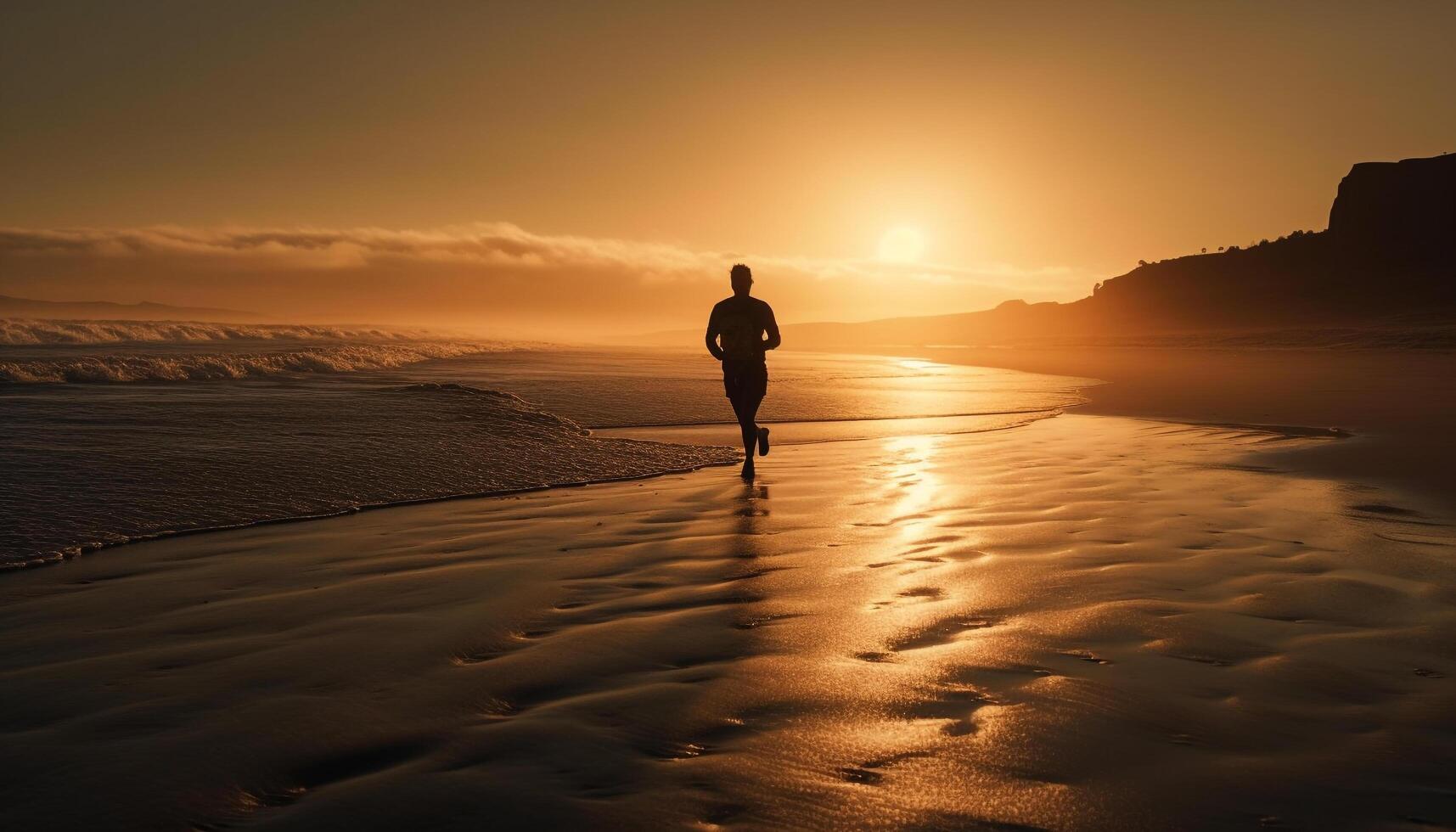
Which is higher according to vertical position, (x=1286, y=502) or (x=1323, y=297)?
(x=1323, y=297)

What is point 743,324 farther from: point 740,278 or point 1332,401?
point 1332,401

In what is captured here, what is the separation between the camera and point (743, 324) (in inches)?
Answer: 388

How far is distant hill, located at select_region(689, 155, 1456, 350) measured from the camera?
8156 centimetres

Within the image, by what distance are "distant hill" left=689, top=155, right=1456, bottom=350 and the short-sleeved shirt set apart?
68091 millimetres

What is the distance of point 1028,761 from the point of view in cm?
254

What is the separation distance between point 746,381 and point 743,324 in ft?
2.24

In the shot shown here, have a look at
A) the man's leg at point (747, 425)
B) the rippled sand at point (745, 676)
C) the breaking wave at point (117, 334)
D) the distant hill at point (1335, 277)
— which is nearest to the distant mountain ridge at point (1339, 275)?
the distant hill at point (1335, 277)

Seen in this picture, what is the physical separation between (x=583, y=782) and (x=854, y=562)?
9.93ft

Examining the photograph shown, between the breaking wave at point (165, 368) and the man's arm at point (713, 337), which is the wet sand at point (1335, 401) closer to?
the man's arm at point (713, 337)

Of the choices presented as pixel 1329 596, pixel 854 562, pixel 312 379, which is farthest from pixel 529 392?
pixel 1329 596

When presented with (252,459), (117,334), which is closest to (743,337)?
(252,459)

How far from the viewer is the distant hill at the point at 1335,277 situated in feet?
268

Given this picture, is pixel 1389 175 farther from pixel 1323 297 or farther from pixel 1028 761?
pixel 1028 761

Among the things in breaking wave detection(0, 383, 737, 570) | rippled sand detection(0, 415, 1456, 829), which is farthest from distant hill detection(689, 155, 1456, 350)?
rippled sand detection(0, 415, 1456, 829)
